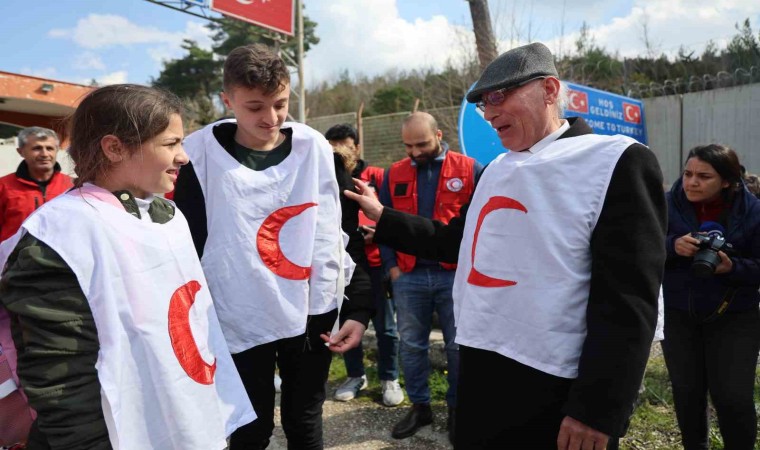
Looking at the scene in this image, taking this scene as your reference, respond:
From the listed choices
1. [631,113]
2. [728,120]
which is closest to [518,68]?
[631,113]

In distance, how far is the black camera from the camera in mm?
2639

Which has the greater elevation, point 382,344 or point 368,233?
point 368,233

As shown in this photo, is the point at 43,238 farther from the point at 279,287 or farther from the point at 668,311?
the point at 668,311

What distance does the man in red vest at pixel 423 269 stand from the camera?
149 inches

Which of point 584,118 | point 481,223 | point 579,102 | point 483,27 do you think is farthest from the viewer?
point 483,27

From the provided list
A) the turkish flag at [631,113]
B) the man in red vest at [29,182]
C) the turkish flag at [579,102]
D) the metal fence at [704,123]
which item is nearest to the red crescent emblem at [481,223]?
the man in red vest at [29,182]

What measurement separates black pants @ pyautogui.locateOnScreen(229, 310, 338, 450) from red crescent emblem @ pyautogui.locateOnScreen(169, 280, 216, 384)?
0.47 meters

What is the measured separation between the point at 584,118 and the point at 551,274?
3608 millimetres

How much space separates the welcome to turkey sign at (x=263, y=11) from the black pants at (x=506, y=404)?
41.9 feet

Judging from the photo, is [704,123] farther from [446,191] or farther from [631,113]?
[446,191]

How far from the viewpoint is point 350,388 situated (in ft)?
14.4

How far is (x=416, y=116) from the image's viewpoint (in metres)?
4.01

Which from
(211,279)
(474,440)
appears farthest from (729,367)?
(211,279)

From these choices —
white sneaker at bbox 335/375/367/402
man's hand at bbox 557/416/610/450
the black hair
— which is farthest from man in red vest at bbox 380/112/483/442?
man's hand at bbox 557/416/610/450
